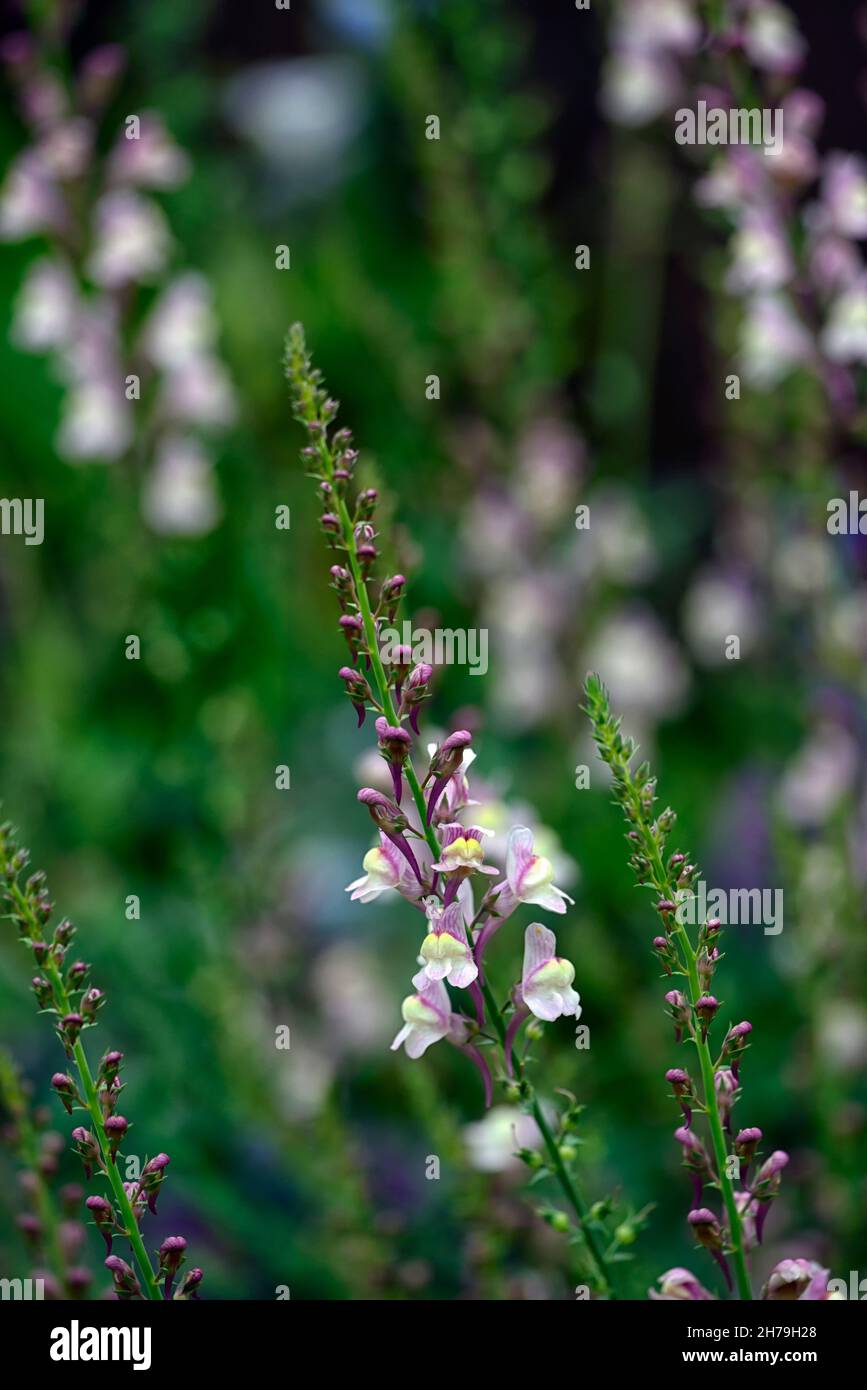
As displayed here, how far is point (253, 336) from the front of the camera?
284 centimetres

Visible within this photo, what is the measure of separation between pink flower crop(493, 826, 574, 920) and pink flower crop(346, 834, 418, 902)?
6cm

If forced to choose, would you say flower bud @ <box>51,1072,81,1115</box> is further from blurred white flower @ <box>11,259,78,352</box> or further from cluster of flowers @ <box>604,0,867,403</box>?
blurred white flower @ <box>11,259,78,352</box>

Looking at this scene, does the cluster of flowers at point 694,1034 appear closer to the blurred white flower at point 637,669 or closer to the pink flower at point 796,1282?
the pink flower at point 796,1282

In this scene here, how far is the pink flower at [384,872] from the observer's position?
88 cm

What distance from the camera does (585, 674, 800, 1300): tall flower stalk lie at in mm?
810

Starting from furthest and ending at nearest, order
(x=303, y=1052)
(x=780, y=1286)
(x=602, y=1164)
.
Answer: (x=303, y=1052), (x=602, y=1164), (x=780, y=1286)

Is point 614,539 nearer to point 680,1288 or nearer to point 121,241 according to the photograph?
point 121,241

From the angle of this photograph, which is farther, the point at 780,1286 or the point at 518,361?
the point at 518,361

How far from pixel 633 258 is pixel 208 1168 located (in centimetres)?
191

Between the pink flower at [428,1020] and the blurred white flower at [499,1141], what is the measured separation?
345mm

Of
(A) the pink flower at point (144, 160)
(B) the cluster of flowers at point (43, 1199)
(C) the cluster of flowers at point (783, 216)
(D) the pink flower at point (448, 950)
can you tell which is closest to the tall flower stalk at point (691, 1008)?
(D) the pink flower at point (448, 950)
